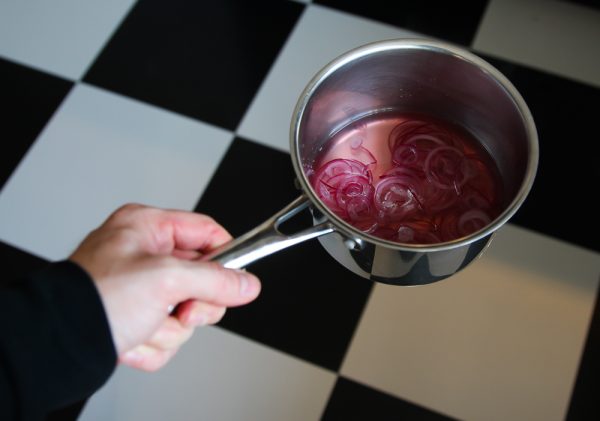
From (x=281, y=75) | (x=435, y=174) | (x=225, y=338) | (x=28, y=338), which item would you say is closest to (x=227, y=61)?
(x=281, y=75)

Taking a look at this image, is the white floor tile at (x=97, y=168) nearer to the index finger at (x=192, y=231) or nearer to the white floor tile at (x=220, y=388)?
the white floor tile at (x=220, y=388)

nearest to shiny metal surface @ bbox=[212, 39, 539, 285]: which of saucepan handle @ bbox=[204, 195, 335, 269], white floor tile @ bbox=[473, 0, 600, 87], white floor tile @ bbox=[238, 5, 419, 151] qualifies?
saucepan handle @ bbox=[204, 195, 335, 269]

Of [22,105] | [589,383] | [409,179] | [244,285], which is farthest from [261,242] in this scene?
[22,105]

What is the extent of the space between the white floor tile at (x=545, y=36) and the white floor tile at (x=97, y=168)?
531 millimetres

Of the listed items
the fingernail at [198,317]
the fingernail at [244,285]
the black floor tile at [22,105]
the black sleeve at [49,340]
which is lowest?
the black sleeve at [49,340]

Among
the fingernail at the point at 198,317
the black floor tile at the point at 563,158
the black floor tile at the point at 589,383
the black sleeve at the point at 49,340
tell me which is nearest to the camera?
the black sleeve at the point at 49,340

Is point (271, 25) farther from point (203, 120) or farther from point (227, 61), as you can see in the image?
point (203, 120)

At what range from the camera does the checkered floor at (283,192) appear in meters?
0.87

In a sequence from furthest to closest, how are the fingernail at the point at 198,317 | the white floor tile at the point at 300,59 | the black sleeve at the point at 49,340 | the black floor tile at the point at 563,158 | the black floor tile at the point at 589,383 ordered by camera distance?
the white floor tile at the point at 300,59 → the black floor tile at the point at 563,158 → the black floor tile at the point at 589,383 → the fingernail at the point at 198,317 → the black sleeve at the point at 49,340

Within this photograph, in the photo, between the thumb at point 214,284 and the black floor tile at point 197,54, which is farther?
the black floor tile at point 197,54

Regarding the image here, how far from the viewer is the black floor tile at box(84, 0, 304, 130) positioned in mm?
1130

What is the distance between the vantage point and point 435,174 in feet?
1.99

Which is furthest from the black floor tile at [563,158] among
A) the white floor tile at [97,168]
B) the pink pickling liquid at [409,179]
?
the white floor tile at [97,168]

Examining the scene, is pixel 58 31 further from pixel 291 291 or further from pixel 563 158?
pixel 563 158
